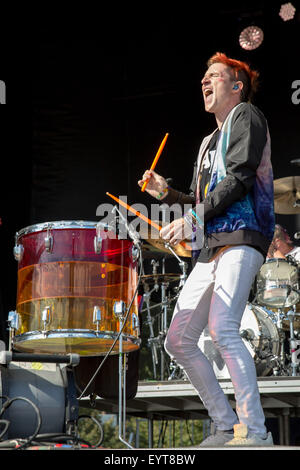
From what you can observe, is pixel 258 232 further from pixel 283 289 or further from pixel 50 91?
pixel 50 91

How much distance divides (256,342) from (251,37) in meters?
2.89

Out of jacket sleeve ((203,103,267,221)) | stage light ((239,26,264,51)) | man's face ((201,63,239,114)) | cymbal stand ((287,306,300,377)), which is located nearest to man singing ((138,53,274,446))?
jacket sleeve ((203,103,267,221))

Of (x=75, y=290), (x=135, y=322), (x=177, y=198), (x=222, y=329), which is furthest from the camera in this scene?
(x=135, y=322)

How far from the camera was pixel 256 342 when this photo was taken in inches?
210

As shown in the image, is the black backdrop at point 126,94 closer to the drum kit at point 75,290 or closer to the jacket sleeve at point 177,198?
the drum kit at point 75,290

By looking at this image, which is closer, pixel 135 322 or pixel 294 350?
pixel 135 322

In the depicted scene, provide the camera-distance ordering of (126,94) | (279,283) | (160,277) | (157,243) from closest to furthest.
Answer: (279,283) < (160,277) < (157,243) < (126,94)

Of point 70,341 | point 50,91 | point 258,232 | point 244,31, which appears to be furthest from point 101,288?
point 244,31

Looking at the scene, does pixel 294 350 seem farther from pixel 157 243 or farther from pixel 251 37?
pixel 251 37

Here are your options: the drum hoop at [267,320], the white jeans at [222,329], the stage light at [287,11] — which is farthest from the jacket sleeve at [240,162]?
the stage light at [287,11]

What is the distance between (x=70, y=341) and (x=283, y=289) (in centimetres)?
269

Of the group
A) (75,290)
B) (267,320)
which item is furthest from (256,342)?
(75,290)

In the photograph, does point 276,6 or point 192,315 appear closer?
→ point 192,315

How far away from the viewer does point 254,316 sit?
5.44m
